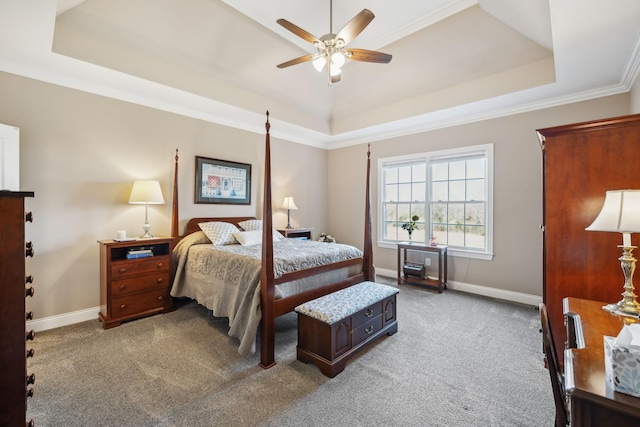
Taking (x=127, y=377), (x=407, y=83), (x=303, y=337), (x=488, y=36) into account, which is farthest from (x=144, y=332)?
(x=488, y=36)

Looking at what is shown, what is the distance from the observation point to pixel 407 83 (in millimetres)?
4145

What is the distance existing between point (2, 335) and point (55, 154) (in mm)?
2635

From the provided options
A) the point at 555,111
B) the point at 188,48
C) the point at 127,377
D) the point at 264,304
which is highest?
the point at 188,48

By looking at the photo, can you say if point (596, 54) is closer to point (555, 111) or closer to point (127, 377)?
point (555, 111)

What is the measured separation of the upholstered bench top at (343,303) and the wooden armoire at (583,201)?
4.33 feet

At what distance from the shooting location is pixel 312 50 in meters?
3.98

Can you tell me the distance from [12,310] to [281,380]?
159 cm

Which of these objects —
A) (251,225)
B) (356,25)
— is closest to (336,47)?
(356,25)

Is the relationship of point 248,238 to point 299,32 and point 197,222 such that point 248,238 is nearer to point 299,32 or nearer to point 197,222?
point 197,222

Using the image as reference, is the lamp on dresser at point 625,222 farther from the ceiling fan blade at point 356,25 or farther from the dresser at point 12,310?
the dresser at point 12,310

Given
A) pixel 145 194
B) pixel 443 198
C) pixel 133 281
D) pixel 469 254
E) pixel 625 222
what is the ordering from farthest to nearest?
pixel 443 198, pixel 469 254, pixel 145 194, pixel 133 281, pixel 625 222

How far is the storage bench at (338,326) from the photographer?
7.07 feet

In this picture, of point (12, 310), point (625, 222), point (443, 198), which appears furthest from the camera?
point (443, 198)

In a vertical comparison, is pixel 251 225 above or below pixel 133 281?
above
